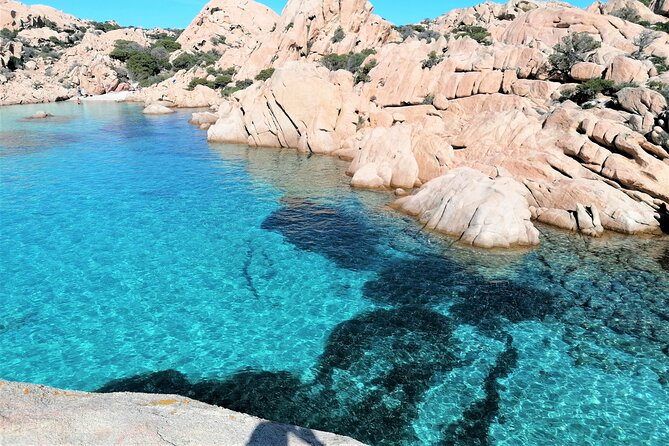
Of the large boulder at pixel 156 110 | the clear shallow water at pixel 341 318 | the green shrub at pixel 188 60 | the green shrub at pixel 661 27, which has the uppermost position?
the green shrub at pixel 661 27

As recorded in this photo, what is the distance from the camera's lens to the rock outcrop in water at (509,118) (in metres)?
23.2

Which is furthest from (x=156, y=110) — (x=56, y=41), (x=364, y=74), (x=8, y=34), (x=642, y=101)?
(x=8, y=34)

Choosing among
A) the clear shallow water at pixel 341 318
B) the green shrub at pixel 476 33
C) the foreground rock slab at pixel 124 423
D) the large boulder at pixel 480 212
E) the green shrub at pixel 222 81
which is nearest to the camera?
the foreground rock slab at pixel 124 423

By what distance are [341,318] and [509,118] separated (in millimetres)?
20705

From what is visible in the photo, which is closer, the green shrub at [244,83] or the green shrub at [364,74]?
the green shrub at [364,74]

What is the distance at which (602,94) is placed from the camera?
108 ft

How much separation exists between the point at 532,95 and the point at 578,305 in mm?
25269

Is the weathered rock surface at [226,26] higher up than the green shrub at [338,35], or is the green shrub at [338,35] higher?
the weathered rock surface at [226,26]

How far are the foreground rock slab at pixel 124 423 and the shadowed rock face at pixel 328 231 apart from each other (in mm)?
12249

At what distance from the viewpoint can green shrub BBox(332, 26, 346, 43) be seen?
78381 mm

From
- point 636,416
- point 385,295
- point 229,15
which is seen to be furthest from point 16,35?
point 636,416

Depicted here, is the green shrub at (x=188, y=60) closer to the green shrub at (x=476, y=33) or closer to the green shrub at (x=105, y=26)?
the green shrub at (x=476, y=33)

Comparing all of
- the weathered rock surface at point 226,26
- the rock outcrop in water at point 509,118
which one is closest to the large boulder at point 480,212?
the rock outcrop in water at point 509,118

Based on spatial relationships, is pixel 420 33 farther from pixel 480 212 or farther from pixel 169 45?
pixel 480 212
